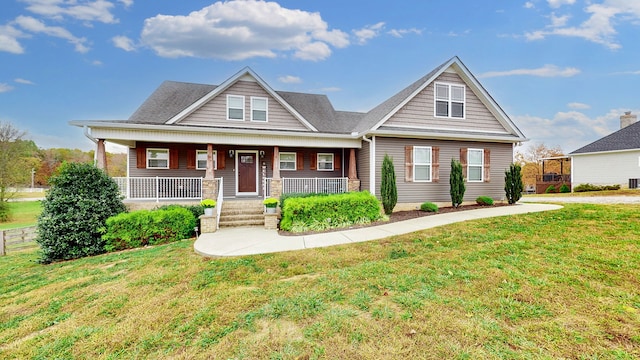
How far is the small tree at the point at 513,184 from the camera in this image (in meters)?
11.6

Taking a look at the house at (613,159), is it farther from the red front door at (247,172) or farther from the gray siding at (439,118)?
the red front door at (247,172)

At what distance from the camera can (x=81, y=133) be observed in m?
9.86

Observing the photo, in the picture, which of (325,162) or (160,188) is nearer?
(160,188)

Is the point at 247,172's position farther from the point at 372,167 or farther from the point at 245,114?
the point at 372,167

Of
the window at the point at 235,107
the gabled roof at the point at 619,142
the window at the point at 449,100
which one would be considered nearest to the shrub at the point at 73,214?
the window at the point at 235,107

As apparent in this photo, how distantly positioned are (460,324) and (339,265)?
2.49 metres

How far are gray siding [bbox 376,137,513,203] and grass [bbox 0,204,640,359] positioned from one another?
542cm

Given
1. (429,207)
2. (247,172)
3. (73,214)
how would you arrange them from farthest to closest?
(247,172)
(429,207)
(73,214)

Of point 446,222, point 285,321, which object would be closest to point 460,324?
point 285,321

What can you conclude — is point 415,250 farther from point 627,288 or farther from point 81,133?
point 81,133

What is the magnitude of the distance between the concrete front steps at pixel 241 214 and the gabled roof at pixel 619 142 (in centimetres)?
2533

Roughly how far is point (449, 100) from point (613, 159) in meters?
17.9

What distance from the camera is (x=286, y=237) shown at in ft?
25.4

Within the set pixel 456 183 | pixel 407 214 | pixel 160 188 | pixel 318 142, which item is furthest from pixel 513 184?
pixel 160 188
